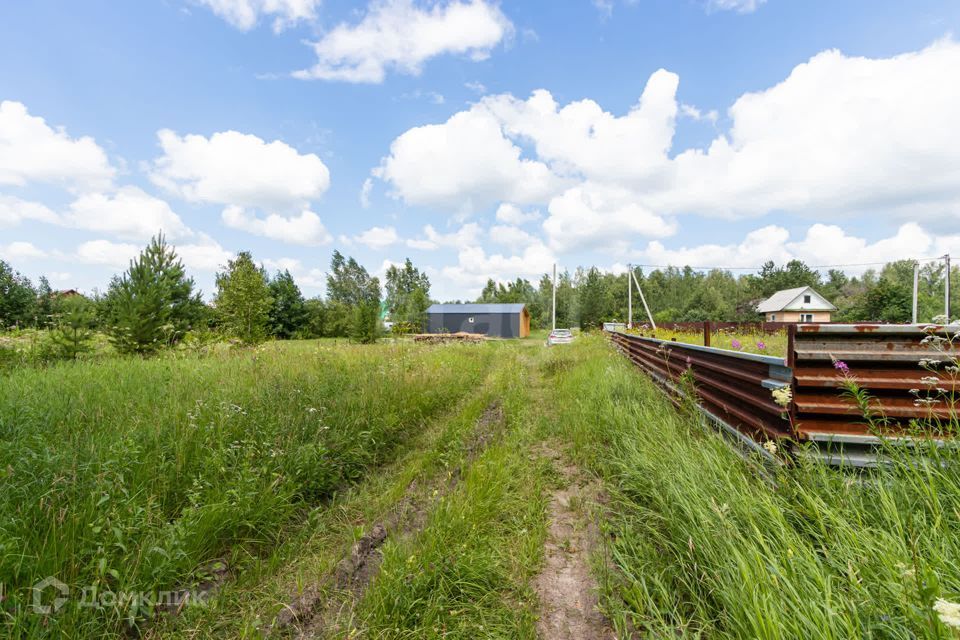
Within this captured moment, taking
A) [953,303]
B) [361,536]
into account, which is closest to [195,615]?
[361,536]

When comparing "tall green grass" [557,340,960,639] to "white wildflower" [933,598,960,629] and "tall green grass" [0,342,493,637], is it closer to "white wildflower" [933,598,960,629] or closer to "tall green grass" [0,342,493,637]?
"white wildflower" [933,598,960,629]

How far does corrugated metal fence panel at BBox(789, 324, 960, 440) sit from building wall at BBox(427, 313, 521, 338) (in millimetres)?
30297

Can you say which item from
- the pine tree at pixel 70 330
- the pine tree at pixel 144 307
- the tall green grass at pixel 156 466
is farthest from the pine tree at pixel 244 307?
the tall green grass at pixel 156 466

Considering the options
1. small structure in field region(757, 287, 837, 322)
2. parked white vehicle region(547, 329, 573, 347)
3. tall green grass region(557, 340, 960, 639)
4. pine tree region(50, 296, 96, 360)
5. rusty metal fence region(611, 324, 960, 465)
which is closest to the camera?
tall green grass region(557, 340, 960, 639)

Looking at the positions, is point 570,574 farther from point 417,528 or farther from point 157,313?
point 157,313

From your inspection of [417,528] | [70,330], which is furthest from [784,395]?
[70,330]

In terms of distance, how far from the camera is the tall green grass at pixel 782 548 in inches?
51.6

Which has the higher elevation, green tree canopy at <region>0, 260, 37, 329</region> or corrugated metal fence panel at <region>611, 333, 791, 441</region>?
green tree canopy at <region>0, 260, 37, 329</region>

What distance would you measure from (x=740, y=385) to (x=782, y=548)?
153 cm

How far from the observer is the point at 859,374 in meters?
2.20

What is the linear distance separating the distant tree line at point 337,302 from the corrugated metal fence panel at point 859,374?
1155cm

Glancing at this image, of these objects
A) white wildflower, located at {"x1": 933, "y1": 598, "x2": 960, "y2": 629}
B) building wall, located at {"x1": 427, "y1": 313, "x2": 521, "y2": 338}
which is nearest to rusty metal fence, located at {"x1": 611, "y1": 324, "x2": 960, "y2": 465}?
white wildflower, located at {"x1": 933, "y1": 598, "x2": 960, "y2": 629}

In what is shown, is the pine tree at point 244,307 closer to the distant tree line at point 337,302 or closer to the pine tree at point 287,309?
the distant tree line at point 337,302

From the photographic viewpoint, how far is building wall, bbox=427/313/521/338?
33125 millimetres
